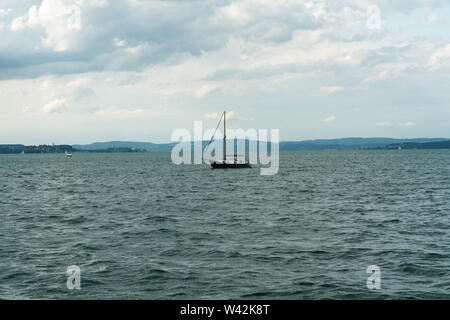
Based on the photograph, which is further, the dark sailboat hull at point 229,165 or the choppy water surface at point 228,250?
the dark sailboat hull at point 229,165

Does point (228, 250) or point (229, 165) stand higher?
point (229, 165)

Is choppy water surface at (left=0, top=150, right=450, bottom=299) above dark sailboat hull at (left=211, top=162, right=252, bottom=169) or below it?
below

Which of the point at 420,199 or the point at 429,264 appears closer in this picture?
the point at 429,264

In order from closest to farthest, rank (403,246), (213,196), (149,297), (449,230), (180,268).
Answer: (149,297) < (180,268) < (403,246) < (449,230) < (213,196)

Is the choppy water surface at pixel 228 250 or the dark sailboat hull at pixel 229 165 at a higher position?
the dark sailboat hull at pixel 229 165

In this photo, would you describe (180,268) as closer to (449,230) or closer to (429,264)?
(429,264)

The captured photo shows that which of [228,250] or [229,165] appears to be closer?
[228,250]

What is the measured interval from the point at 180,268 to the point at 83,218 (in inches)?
792

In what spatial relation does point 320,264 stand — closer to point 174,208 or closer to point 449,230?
point 449,230

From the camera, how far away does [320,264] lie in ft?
68.3

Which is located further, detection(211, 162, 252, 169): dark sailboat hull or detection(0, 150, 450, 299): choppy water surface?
detection(211, 162, 252, 169): dark sailboat hull
